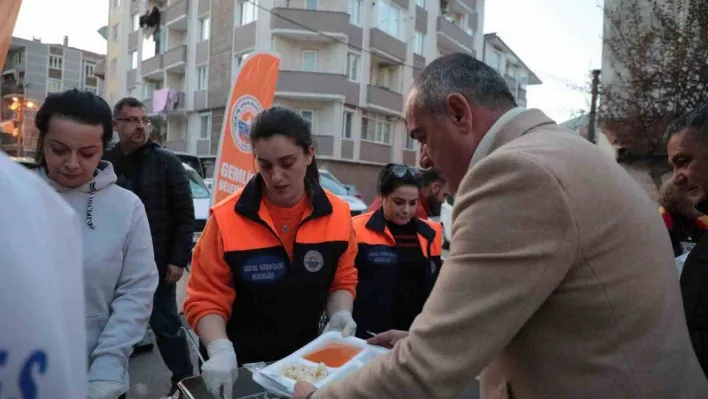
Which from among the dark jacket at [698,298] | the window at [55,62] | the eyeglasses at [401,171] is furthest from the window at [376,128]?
the window at [55,62]

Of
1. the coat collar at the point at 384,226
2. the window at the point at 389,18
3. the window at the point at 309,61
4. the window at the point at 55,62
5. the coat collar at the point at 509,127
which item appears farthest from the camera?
the window at the point at 55,62

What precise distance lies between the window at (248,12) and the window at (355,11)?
4.11 meters

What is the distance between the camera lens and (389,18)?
88.7 feet

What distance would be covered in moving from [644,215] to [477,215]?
1.21 feet

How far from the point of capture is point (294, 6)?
80.5 feet

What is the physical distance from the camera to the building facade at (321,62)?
24.1 meters

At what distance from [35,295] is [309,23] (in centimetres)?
2432

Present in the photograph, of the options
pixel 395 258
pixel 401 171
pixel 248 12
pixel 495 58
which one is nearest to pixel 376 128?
pixel 248 12

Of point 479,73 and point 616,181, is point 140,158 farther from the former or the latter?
point 616,181

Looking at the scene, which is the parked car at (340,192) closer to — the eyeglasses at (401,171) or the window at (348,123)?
the eyeglasses at (401,171)

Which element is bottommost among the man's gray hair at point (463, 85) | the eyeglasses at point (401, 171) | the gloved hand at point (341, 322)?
the gloved hand at point (341, 322)

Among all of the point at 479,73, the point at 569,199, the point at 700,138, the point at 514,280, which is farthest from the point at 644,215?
the point at 700,138

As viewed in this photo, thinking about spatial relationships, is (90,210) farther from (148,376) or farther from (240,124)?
(240,124)

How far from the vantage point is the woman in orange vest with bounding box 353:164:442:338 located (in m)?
3.01
